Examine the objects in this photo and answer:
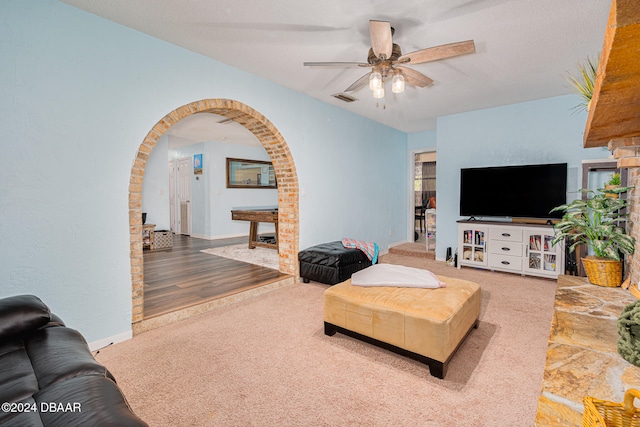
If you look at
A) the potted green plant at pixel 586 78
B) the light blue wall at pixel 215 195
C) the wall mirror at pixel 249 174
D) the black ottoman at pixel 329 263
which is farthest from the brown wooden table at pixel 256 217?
the potted green plant at pixel 586 78

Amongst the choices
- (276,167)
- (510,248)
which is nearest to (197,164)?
(276,167)

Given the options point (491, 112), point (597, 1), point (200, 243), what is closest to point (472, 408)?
point (597, 1)

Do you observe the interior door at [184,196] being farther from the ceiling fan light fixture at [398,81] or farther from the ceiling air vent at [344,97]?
the ceiling fan light fixture at [398,81]

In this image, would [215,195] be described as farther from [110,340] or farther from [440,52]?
[440,52]

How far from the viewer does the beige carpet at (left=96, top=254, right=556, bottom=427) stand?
1.62 metres

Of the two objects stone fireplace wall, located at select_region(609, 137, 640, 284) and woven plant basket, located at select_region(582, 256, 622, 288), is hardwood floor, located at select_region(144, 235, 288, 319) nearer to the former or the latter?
woven plant basket, located at select_region(582, 256, 622, 288)

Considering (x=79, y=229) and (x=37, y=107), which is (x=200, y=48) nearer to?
(x=37, y=107)

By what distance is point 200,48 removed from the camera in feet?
9.36

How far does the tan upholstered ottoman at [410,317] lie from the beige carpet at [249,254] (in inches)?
85.6

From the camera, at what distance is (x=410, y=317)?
6.56ft

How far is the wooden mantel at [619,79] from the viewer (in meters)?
0.73

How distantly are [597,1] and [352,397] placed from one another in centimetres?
312

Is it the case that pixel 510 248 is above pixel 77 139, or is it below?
below

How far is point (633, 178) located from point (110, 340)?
452 cm
